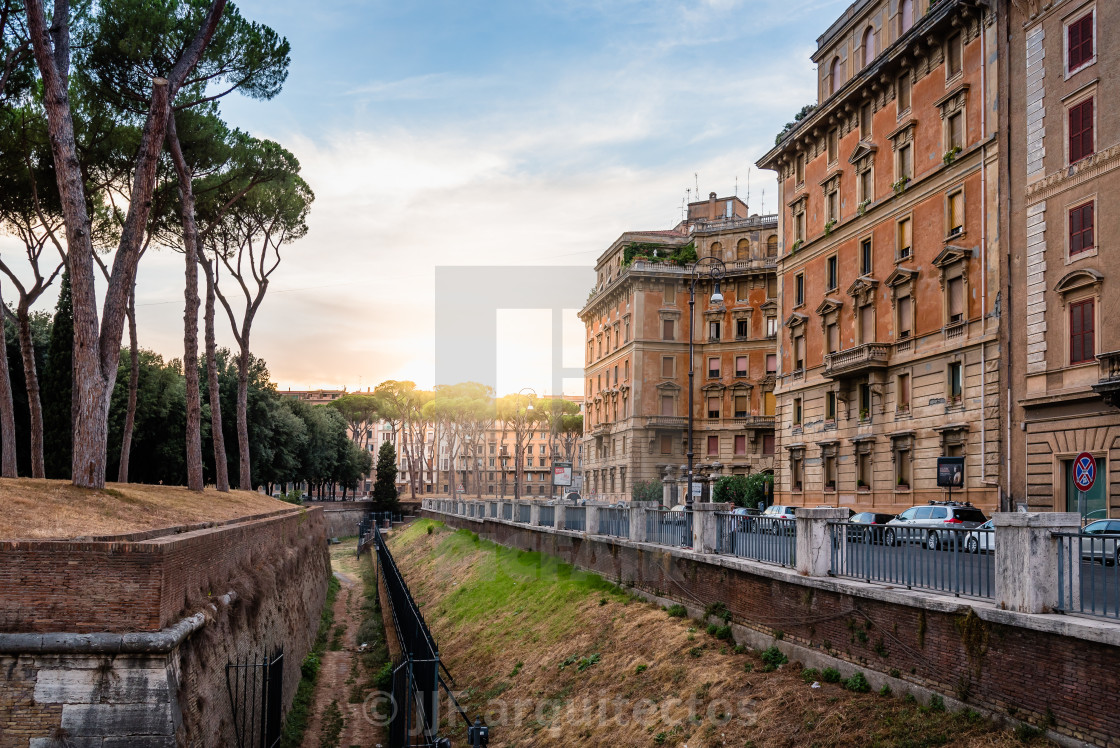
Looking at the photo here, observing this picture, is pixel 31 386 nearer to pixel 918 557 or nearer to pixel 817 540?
pixel 817 540

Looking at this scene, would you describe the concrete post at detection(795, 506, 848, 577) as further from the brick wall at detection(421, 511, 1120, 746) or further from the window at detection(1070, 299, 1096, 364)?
the window at detection(1070, 299, 1096, 364)

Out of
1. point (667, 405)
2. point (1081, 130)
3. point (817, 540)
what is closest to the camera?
point (817, 540)

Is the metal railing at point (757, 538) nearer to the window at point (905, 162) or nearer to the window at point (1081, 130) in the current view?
the window at point (1081, 130)

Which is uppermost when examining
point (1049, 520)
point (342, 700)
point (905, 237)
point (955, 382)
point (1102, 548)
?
point (905, 237)

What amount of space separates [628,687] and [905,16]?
29.5 m

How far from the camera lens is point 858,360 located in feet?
114

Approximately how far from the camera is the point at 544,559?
1049 inches

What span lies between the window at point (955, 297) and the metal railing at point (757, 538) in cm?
1773

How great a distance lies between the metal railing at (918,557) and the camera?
9.56 metres

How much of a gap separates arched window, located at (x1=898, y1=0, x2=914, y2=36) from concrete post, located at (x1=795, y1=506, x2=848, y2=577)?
27288 mm

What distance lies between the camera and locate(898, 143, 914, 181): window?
33.2 metres

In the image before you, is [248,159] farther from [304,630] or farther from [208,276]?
[304,630]

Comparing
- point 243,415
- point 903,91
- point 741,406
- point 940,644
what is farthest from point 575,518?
point 741,406

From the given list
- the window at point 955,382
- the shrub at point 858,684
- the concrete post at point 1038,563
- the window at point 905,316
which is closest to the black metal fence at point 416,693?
the shrub at point 858,684
